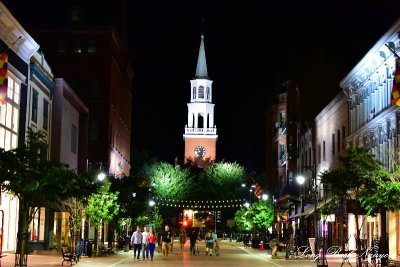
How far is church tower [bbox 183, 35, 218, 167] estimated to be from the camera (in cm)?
15825

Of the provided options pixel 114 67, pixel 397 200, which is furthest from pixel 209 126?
pixel 397 200

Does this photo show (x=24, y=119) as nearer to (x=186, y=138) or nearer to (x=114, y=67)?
(x=114, y=67)

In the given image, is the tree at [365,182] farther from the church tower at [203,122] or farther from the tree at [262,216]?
the church tower at [203,122]

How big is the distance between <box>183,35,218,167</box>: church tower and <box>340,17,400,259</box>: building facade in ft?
343

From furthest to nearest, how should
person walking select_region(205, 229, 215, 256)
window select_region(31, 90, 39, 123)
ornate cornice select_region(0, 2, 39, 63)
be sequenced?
person walking select_region(205, 229, 215, 256), window select_region(31, 90, 39, 123), ornate cornice select_region(0, 2, 39, 63)

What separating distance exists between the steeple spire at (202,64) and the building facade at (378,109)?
114m

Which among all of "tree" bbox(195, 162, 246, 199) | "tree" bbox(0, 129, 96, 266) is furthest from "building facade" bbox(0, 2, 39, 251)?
"tree" bbox(195, 162, 246, 199)

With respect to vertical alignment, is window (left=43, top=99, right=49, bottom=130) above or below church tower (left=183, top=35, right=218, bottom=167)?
below

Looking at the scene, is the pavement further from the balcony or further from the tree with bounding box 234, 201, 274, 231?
the balcony

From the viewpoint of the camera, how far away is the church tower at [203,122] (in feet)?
519

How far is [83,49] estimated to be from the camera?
81875 millimetres

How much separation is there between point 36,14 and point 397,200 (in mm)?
59524
